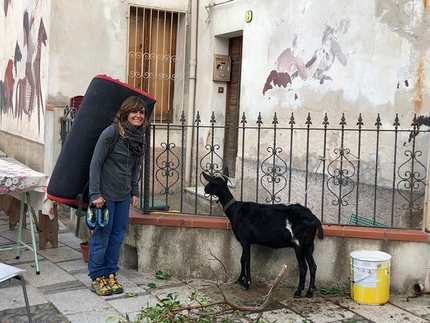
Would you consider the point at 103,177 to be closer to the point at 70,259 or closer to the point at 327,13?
the point at 70,259

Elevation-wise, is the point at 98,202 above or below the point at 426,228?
above

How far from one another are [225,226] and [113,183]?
121cm

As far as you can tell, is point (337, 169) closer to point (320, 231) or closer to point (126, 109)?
point (320, 231)

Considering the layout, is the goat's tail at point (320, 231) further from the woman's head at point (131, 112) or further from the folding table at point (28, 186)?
the folding table at point (28, 186)

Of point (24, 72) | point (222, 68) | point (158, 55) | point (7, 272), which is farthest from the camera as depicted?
point (24, 72)

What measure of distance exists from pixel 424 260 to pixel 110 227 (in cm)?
297

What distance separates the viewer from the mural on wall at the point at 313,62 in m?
6.49

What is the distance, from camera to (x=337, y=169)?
6.21 m

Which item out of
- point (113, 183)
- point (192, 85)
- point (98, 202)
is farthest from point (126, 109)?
point (192, 85)

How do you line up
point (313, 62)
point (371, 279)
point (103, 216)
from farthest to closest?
point (313, 62)
point (103, 216)
point (371, 279)

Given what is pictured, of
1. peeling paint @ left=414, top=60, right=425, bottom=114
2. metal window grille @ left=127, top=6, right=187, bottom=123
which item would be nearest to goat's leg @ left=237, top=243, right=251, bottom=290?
peeling paint @ left=414, top=60, right=425, bottom=114

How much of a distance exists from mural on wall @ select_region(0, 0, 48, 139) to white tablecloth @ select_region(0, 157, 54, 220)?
348 centimetres

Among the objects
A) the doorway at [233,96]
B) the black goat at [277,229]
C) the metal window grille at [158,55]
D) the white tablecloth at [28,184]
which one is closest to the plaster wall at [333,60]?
the doorway at [233,96]

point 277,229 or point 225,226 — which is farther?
point 225,226
